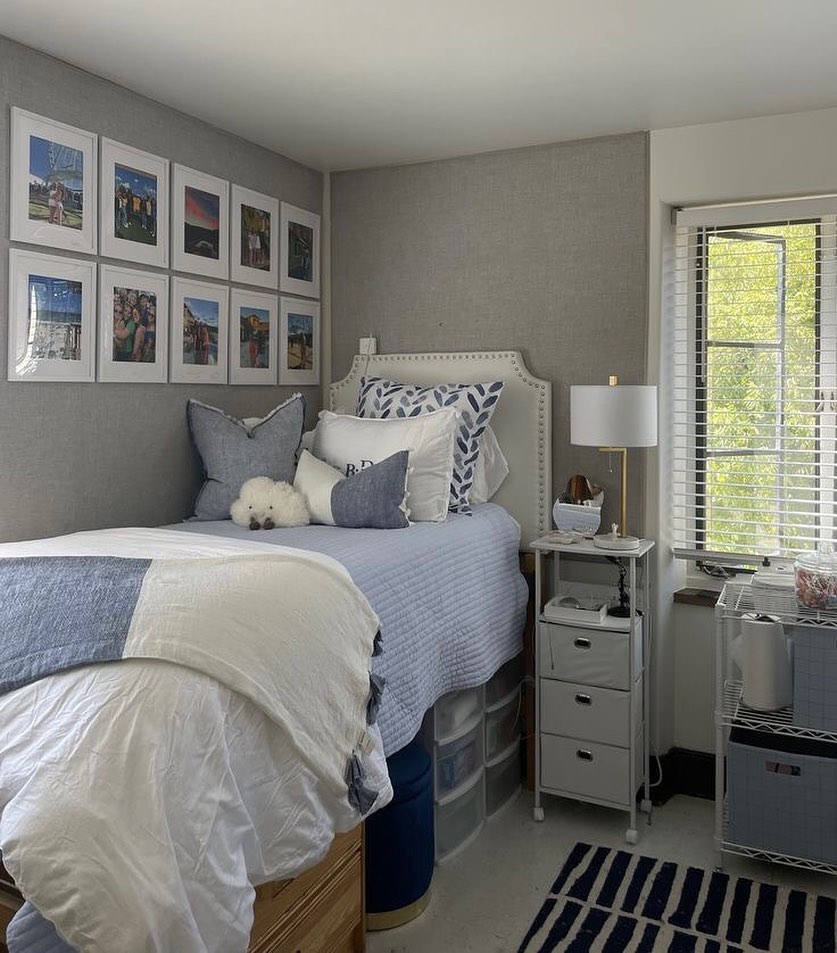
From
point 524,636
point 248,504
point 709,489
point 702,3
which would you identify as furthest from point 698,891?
point 702,3

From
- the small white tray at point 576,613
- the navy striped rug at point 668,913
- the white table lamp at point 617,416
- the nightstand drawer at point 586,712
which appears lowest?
the navy striped rug at point 668,913

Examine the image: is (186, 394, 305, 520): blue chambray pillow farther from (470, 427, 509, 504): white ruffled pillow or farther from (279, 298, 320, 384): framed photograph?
(470, 427, 509, 504): white ruffled pillow

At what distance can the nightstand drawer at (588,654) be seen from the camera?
9.56ft

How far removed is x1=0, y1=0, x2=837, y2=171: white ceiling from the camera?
7.40ft

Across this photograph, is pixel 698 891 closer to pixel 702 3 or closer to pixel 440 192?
pixel 702 3

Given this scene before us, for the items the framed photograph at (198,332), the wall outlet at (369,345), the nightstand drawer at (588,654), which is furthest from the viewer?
the wall outlet at (369,345)

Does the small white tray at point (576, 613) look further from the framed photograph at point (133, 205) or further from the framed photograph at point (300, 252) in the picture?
the framed photograph at point (133, 205)

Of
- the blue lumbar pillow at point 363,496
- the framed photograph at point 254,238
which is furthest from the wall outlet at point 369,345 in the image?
the blue lumbar pillow at point 363,496

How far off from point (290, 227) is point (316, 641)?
2.26 meters

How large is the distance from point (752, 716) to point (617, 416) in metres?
1.05

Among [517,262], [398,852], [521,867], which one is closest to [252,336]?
[517,262]

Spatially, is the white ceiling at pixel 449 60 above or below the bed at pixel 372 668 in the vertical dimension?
above

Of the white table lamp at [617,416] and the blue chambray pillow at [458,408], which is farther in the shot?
the blue chambray pillow at [458,408]

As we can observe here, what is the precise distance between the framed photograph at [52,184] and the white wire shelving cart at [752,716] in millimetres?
2299
